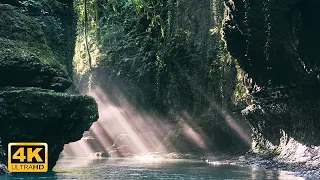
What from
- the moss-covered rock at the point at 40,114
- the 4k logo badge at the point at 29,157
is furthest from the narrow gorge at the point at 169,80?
the 4k logo badge at the point at 29,157

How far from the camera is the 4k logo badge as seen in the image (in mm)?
8031

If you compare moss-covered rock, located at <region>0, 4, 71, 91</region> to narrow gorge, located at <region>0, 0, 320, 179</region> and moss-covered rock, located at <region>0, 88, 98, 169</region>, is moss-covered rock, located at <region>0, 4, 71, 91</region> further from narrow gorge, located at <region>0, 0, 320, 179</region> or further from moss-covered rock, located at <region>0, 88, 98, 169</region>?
moss-covered rock, located at <region>0, 88, 98, 169</region>

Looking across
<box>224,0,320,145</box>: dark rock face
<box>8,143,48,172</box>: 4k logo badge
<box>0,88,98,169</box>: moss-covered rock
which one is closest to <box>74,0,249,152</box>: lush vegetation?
<box>224,0,320,145</box>: dark rock face

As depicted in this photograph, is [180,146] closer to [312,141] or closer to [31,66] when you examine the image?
[312,141]

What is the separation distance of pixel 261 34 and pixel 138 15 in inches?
655

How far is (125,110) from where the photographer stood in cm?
3703

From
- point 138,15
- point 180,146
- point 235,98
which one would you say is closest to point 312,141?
point 235,98

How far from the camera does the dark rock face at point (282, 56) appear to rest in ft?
55.8

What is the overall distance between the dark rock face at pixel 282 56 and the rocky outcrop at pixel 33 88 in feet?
24.8

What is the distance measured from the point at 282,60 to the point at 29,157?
14.0 meters

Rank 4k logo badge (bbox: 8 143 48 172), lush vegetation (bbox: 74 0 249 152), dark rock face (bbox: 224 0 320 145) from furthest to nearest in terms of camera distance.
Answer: lush vegetation (bbox: 74 0 249 152) < dark rock face (bbox: 224 0 320 145) < 4k logo badge (bbox: 8 143 48 172)

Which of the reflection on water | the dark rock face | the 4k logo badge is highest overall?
the dark rock face

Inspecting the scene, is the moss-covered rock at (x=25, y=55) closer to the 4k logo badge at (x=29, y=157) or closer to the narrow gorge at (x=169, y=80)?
the narrow gorge at (x=169, y=80)

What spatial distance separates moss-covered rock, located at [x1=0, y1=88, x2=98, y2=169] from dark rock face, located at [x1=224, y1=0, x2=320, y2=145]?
7.62m
